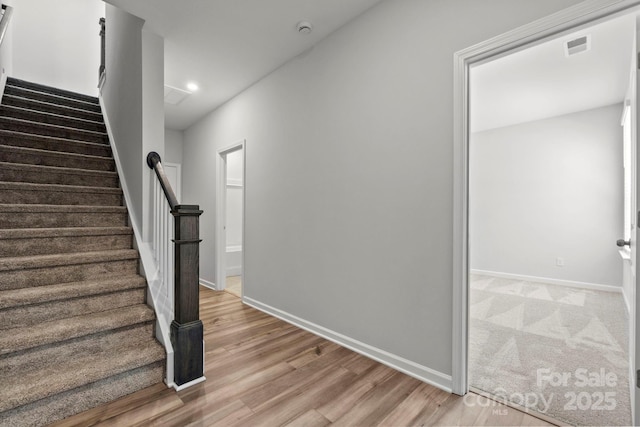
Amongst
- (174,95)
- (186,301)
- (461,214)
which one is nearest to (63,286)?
(186,301)

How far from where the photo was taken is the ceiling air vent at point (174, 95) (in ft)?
12.3

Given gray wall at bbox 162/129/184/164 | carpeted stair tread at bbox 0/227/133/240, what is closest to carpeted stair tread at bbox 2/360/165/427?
carpeted stair tread at bbox 0/227/133/240

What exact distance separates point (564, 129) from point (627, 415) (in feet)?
14.5

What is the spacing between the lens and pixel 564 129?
4.73 metres

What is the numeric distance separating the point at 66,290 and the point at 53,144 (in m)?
1.99

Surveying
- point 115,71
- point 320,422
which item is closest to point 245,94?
point 115,71

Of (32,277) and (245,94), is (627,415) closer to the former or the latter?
(32,277)

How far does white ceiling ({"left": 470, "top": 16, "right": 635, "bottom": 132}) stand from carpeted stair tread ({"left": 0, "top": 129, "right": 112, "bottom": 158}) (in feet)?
13.6

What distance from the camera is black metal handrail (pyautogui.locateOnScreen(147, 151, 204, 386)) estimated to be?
1.94 meters

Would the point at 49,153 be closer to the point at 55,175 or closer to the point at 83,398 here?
the point at 55,175

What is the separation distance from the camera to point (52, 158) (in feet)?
9.74

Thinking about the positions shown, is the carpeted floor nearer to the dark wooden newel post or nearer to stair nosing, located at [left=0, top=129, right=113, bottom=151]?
the dark wooden newel post

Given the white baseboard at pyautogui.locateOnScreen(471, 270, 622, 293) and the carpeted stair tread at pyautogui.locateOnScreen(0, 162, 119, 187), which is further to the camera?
the white baseboard at pyautogui.locateOnScreen(471, 270, 622, 293)

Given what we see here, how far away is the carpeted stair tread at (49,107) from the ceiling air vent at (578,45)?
17.1 feet
